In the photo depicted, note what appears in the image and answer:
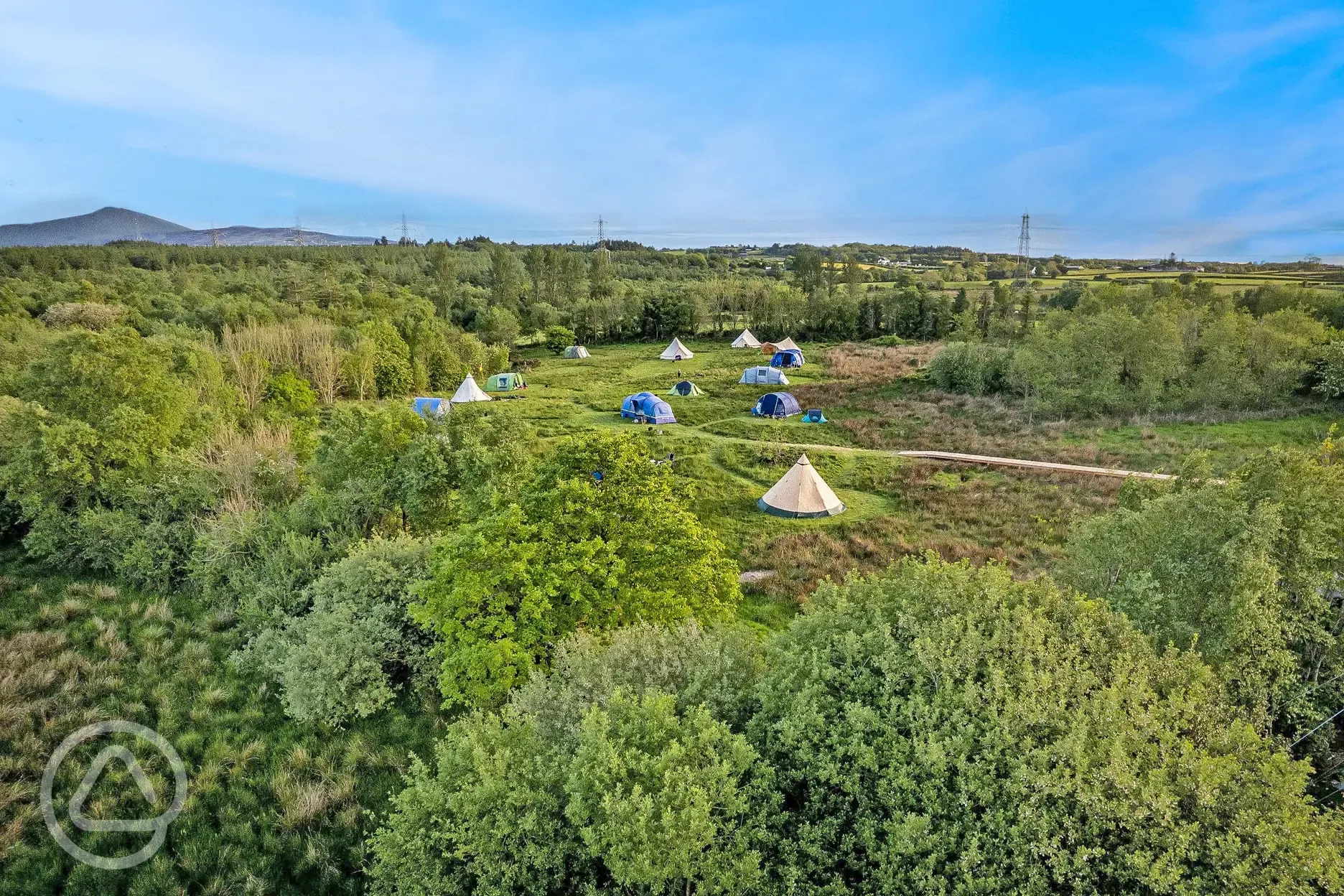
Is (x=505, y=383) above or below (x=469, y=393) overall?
above

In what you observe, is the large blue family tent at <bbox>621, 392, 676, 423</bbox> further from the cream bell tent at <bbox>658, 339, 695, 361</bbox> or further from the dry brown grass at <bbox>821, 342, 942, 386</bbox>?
the cream bell tent at <bbox>658, 339, 695, 361</bbox>

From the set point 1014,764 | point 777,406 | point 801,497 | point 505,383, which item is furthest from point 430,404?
point 1014,764

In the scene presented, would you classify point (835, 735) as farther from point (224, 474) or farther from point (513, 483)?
point (224, 474)

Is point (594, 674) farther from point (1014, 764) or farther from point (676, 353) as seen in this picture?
point (676, 353)

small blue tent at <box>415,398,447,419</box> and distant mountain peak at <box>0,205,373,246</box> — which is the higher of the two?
distant mountain peak at <box>0,205,373,246</box>

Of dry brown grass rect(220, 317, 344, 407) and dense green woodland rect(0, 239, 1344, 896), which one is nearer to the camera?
dense green woodland rect(0, 239, 1344, 896)

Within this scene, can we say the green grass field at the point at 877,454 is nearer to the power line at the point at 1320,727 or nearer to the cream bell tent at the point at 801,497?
the cream bell tent at the point at 801,497

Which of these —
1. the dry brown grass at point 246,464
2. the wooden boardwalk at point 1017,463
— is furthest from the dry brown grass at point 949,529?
the dry brown grass at point 246,464

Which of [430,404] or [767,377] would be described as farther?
[767,377]

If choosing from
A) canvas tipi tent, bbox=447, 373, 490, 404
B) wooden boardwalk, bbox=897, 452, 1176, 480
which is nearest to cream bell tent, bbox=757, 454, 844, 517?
wooden boardwalk, bbox=897, 452, 1176, 480
